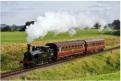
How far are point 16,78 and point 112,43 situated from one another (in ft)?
70.3

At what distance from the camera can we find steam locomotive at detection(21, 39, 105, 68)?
82.8 ft

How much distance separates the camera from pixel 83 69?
29.6m

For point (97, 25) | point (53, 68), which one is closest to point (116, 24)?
point (97, 25)

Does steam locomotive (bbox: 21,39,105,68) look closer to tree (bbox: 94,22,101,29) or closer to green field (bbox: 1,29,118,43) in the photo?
green field (bbox: 1,29,118,43)

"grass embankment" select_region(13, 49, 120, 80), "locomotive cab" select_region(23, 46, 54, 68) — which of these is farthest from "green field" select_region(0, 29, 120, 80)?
→ "locomotive cab" select_region(23, 46, 54, 68)

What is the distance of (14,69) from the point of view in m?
25.4

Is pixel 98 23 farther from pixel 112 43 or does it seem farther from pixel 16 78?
pixel 16 78

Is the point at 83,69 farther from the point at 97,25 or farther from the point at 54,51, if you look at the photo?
the point at 97,25

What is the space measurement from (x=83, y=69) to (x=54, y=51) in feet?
11.9

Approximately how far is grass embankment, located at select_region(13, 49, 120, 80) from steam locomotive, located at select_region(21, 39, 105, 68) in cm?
78

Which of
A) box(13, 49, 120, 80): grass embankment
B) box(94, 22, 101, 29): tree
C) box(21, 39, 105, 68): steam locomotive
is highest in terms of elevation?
box(94, 22, 101, 29): tree

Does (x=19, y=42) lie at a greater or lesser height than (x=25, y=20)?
lesser

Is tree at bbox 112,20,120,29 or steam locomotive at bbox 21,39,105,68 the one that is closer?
steam locomotive at bbox 21,39,105,68

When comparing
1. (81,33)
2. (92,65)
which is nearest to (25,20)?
(92,65)
